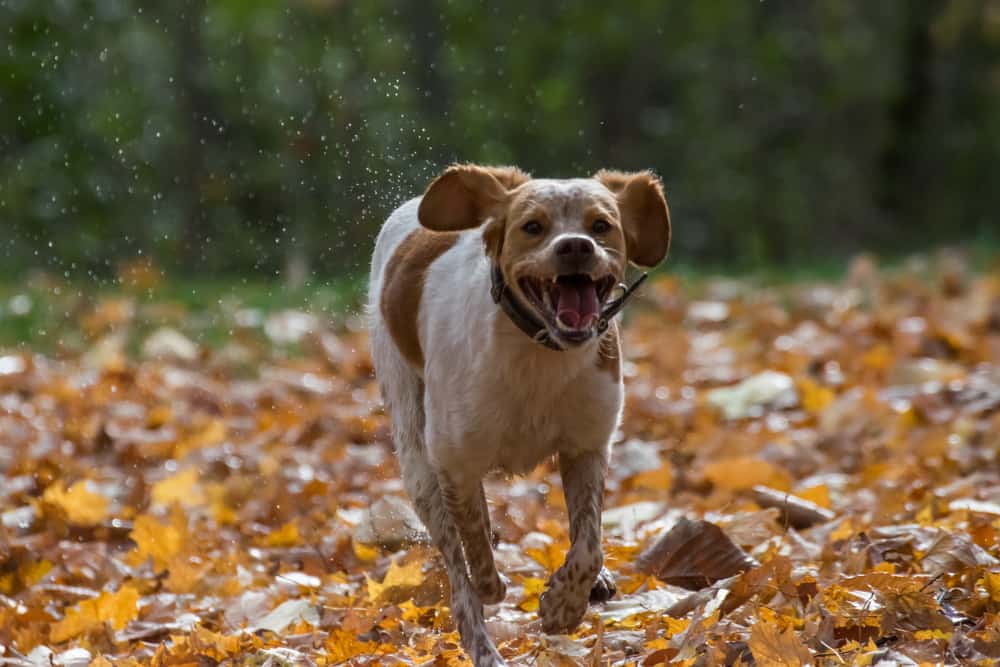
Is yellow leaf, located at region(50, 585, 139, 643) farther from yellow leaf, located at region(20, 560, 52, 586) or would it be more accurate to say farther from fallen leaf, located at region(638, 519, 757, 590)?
fallen leaf, located at region(638, 519, 757, 590)

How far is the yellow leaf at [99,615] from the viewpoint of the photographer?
4.58 m

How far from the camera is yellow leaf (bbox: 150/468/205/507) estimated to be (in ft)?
20.6

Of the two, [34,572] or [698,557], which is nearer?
[698,557]

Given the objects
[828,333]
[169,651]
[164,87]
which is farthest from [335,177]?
[169,651]

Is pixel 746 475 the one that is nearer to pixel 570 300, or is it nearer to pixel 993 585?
pixel 993 585

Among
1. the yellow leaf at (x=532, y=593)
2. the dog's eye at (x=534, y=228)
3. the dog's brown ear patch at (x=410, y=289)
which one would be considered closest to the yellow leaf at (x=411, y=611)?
the yellow leaf at (x=532, y=593)

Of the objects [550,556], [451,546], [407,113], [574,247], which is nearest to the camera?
[574,247]

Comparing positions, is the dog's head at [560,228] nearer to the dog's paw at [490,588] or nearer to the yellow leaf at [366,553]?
the dog's paw at [490,588]

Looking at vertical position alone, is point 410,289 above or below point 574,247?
above

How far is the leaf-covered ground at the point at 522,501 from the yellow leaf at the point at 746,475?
16 mm

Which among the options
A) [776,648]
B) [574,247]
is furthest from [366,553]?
[776,648]

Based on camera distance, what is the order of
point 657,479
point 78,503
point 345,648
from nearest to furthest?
point 345,648
point 78,503
point 657,479

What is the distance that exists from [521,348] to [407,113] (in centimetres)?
1221

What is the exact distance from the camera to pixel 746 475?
6.03 m
